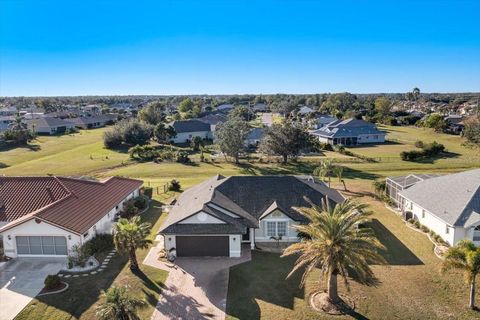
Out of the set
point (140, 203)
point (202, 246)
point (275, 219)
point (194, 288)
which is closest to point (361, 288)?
point (275, 219)

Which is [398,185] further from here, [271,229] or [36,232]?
[36,232]

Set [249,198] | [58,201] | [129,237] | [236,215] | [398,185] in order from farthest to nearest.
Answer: [398,185], [249,198], [58,201], [236,215], [129,237]

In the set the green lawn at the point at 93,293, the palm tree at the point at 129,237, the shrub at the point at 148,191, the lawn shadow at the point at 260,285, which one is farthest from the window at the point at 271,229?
the shrub at the point at 148,191

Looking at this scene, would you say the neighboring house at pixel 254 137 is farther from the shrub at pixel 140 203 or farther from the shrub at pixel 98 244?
the shrub at pixel 98 244

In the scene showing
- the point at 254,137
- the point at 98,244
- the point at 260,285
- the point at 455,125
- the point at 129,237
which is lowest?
the point at 260,285

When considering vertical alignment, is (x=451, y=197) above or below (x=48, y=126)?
below

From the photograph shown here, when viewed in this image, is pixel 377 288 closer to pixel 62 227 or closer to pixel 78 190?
pixel 62 227
